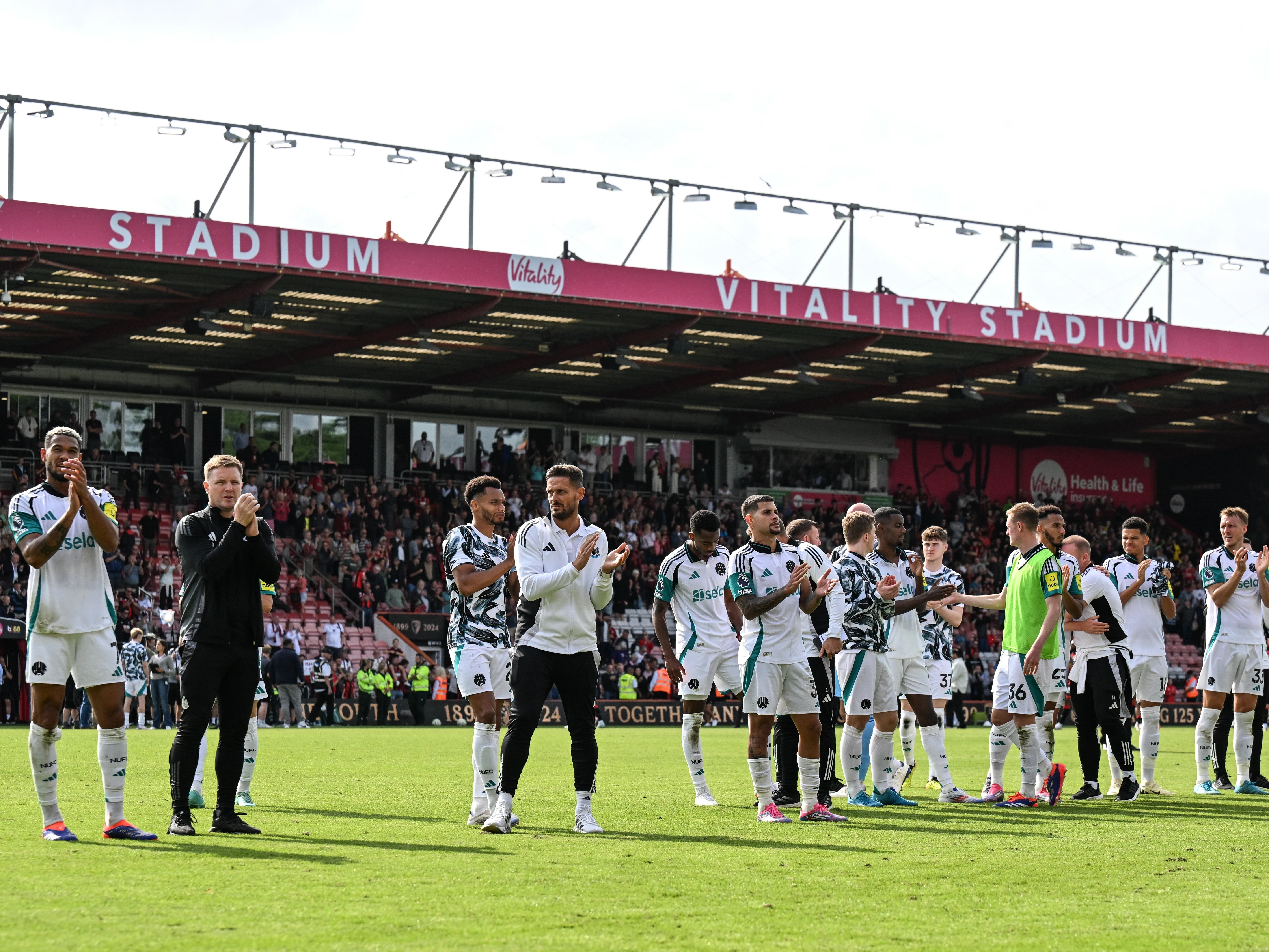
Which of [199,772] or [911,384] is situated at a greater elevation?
[911,384]

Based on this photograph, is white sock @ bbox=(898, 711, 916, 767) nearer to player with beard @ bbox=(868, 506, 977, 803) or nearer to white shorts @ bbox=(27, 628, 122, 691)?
player with beard @ bbox=(868, 506, 977, 803)

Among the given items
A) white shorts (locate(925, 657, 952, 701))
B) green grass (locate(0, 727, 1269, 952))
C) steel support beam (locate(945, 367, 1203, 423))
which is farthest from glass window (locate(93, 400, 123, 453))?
white shorts (locate(925, 657, 952, 701))

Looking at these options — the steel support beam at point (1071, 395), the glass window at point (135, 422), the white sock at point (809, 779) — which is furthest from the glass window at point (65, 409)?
the white sock at point (809, 779)

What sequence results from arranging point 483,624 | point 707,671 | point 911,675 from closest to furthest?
point 483,624 → point 911,675 → point 707,671

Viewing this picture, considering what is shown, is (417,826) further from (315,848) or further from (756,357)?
(756,357)

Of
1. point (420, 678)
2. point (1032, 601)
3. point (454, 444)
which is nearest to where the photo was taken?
point (1032, 601)

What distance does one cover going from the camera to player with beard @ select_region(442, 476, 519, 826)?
9859 millimetres

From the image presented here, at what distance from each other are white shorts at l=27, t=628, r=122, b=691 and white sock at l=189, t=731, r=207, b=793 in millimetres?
690

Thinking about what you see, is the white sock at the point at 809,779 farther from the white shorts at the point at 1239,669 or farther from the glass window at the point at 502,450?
the glass window at the point at 502,450

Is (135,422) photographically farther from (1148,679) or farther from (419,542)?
(1148,679)

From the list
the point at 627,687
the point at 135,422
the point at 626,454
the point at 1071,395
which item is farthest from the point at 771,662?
the point at 1071,395

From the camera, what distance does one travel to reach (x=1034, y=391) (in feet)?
150

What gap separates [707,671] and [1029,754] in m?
2.56

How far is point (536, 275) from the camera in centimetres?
3316
